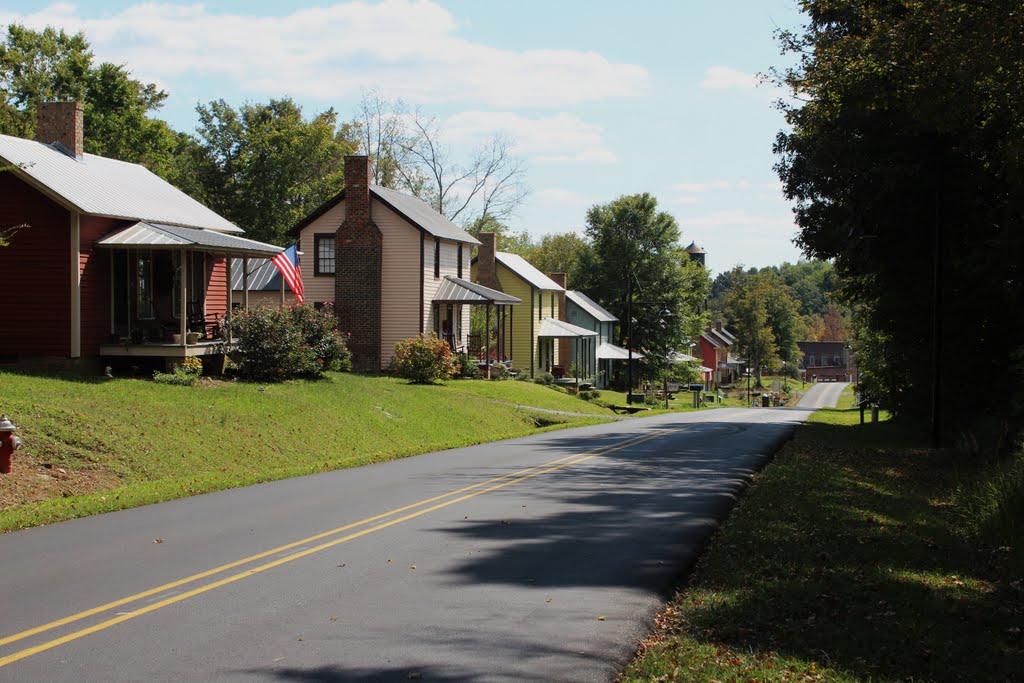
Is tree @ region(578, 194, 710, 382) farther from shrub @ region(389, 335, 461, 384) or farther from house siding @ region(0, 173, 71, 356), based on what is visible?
house siding @ region(0, 173, 71, 356)

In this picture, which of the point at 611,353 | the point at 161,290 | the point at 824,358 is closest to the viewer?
the point at 161,290

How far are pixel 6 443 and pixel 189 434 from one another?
208 inches

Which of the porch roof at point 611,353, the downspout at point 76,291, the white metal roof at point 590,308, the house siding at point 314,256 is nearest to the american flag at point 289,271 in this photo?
the house siding at point 314,256

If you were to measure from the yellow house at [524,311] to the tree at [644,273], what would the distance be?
1591 cm

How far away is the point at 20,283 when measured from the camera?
24359 millimetres

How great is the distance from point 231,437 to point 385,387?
11987 millimetres

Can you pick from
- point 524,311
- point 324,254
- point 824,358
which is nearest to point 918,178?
point 324,254

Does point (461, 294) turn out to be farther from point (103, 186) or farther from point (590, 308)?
point (590, 308)

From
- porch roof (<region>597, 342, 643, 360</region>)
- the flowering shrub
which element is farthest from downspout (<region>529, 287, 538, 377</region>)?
the flowering shrub

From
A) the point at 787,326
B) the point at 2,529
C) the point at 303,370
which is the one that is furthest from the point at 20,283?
the point at 787,326

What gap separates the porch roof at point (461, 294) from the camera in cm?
4222

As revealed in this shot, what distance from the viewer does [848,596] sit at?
840 centimetres

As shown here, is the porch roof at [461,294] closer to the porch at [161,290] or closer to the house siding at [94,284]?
the porch at [161,290]

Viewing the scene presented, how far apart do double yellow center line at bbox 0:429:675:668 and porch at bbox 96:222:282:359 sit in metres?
12.2
